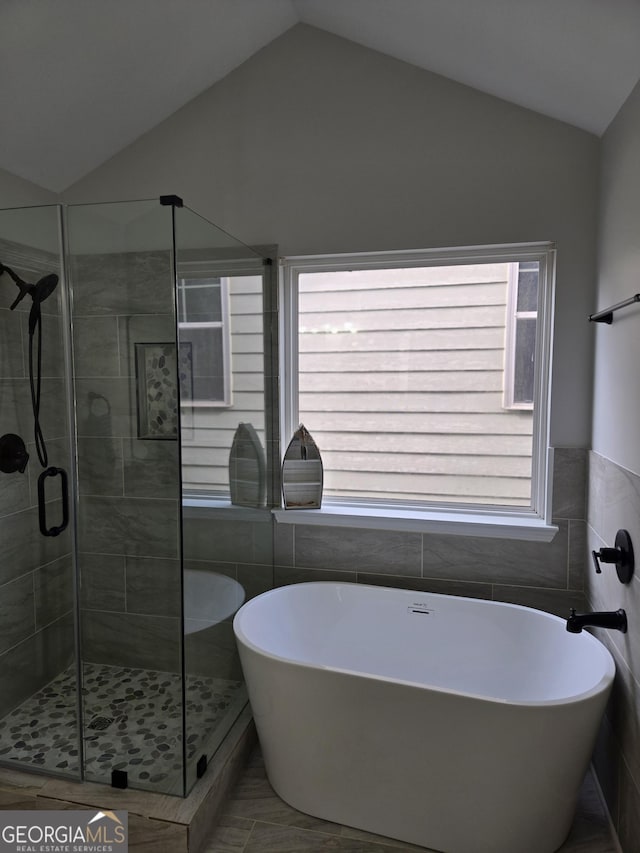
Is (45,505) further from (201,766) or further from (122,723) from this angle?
(201,766)

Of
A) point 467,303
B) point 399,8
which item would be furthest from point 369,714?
point 399,8

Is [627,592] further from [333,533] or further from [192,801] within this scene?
[192,801]

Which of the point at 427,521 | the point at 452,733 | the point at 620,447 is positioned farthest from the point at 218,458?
the point at 620,447

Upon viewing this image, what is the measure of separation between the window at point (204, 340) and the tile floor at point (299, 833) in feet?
4.93

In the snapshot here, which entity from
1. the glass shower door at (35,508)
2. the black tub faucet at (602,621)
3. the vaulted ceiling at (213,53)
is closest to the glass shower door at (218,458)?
the glass shower door at (35,508)

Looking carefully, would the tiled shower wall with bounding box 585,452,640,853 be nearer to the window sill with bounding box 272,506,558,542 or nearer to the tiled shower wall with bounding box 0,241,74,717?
the window sill with bounding box 272,506,558,542

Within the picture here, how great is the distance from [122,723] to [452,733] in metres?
1.25

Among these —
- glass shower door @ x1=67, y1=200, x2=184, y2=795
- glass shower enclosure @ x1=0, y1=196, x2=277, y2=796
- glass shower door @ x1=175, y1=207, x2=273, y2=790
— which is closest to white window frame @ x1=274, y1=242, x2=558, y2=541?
glass shower door @ x1=175, y1=207, x2=273, y2=790

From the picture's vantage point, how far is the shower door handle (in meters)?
2.23

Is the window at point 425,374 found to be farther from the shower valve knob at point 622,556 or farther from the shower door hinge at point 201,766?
the shower door hinge at point 201,766

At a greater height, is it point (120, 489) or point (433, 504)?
point (120, 489)

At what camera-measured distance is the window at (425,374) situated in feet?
8.73

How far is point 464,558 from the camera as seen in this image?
265cm

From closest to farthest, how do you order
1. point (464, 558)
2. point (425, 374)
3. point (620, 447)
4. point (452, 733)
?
point (452, 733) → point (620, 447) → point (464, 558) → point (425, 374)
